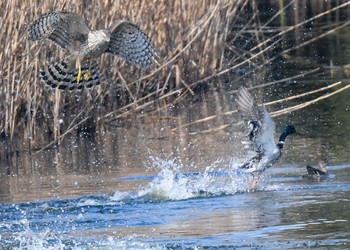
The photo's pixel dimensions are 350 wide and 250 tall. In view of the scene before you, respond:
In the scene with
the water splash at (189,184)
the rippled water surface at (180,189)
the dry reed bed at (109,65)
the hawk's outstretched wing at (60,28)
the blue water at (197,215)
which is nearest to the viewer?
the blue water at (197,215)

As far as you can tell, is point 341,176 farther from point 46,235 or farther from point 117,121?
point 117,121

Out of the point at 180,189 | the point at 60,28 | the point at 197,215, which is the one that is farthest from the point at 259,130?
the point at 60,28

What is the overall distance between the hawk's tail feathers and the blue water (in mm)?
1052

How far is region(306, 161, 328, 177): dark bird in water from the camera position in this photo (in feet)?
32.8

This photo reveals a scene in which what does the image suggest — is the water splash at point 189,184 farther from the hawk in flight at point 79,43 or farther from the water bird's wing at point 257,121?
the hawk in flight at point 79,43

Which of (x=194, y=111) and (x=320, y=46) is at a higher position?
(x=320, y=46)

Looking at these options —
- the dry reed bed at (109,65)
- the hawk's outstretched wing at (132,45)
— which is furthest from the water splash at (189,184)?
the dry reed bed at (109,65)

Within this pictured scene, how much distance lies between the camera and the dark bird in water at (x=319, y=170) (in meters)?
9.99

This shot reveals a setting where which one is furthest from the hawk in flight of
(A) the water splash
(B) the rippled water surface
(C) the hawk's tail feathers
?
(A) the water splash

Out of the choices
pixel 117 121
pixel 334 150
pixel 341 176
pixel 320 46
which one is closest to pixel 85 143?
pixel 117 121

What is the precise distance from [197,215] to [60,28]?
274 centimetres

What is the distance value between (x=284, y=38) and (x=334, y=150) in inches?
375

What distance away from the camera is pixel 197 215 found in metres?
8.95

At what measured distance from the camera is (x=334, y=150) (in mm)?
11547
